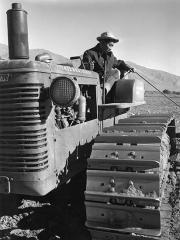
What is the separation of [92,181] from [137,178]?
1.69ft

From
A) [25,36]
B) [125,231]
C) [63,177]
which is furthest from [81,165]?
[25,36]

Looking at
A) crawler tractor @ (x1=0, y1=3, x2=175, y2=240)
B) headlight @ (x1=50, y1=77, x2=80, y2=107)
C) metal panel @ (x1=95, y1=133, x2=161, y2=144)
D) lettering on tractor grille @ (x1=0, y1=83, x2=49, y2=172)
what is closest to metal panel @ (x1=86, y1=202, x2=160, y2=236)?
crawler tractor @ (x1=0, y1=3, x2=175, y2=240)

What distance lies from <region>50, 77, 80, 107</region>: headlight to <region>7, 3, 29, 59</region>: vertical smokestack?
69 cm

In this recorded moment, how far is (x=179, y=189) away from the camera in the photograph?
6.90m

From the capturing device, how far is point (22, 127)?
4137 mm

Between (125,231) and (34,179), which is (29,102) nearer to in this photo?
(34,179)

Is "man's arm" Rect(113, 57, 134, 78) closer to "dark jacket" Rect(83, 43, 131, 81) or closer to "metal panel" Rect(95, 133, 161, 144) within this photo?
"dark jacket" Rect(83, 43, 131, 81)

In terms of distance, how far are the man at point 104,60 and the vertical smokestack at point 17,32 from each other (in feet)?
5.59

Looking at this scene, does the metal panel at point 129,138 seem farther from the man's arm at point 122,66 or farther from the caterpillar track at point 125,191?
the man's arm at point 122,66

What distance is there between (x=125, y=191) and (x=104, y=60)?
295cm

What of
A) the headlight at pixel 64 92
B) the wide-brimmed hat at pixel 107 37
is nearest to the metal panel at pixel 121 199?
the headlight at pixel 64 92

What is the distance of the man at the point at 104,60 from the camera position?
621 centimetres

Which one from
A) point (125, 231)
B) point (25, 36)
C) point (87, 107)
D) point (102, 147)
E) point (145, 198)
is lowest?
point (125, 231)

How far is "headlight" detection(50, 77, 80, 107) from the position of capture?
4.16 m
